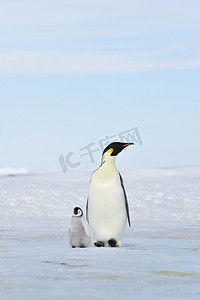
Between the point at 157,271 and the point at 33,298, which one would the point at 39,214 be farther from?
the point at 33,298

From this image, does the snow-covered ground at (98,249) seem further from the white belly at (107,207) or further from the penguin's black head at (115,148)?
the penguin's black head at (115,148)

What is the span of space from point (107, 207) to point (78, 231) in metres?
0.41

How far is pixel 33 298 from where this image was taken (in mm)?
3908

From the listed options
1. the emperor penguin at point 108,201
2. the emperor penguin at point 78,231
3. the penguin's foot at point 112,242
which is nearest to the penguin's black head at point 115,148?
the emperor penguin at point 108,201

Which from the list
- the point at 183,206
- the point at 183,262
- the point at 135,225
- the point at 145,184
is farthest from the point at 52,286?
the point at 145,184

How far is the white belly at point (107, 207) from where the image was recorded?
274 inches

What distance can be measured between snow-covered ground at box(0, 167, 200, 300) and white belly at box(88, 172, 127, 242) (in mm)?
224

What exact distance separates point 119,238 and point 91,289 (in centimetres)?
295

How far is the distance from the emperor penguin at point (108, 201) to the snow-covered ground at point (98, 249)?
21 centimetres

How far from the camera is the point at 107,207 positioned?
7000 mm

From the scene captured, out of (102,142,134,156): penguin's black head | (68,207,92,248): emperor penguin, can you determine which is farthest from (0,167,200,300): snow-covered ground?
(102,142,134,156): penguin's black head

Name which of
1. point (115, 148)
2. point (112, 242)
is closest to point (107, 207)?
point (112, 242)

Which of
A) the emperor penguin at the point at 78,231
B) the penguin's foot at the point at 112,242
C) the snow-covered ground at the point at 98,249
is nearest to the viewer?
the snow-covered ground at the point at 98,249

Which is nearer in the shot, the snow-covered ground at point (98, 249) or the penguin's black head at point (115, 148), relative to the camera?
the snow-covered ground at point (98, 249)
